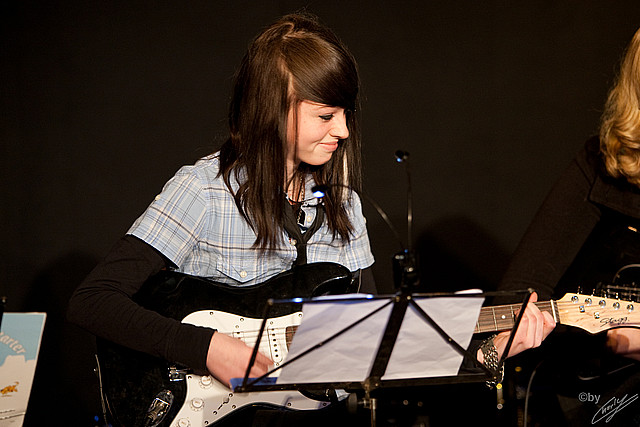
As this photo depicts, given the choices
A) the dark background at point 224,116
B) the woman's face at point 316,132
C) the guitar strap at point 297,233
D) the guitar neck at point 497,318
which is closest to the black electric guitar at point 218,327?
the guitar neck at point 497,318

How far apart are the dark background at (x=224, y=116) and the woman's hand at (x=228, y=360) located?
3.76ft

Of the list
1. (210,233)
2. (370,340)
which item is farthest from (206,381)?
(370,340)

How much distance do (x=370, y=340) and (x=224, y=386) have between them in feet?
1.76

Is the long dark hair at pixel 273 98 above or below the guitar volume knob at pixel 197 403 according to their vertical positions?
above

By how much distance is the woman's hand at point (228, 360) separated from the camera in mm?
1511

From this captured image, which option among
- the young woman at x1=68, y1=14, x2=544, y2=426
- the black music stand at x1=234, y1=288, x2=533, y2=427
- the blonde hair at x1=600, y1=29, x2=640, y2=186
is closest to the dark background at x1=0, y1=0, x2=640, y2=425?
the blonde hair at x1=600, y1=29, x2=640, y2=186

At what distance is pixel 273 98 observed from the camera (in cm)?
172

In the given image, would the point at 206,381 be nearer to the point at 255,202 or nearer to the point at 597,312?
the point at 255,202

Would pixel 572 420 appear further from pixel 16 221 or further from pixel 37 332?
pixel 16 221

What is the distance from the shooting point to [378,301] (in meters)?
1.16

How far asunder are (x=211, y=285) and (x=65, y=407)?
1.23m

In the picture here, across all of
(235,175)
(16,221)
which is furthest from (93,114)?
(235,175)

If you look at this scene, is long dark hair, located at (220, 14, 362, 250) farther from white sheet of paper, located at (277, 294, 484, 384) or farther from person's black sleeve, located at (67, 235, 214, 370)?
white sheet of paper, located at (277, 294, 484, 384)

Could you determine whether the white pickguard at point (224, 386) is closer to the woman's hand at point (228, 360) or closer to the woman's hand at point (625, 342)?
the woman's hand at point (228, 360)
